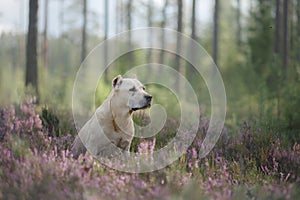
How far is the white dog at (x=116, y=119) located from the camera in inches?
231

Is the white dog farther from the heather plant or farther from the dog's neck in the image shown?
the heather plant

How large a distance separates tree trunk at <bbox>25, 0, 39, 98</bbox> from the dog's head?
8.37m

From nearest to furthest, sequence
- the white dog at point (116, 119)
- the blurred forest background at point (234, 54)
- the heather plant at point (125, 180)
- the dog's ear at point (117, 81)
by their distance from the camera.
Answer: the heather plant at point (125, 180) < the white dog at point (116, 119) < the dog's ear at point (117, 81) < the blurred forest background at point (234, 54)

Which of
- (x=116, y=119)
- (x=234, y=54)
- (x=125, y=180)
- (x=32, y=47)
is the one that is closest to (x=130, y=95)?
(x=116, y=119)

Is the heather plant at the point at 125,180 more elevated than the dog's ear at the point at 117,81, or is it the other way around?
the dog's ear at the point at 117,81

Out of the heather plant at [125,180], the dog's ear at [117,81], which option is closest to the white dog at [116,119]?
the dog's ear at [117,81]

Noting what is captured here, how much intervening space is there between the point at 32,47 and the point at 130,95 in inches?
363

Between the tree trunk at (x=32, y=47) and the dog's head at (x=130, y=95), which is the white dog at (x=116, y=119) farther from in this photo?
the tree trunk at (x=32, y=47)

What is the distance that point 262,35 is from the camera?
24.0m

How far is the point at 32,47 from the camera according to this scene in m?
14.2

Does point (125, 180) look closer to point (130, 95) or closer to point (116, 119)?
point (116, 119)

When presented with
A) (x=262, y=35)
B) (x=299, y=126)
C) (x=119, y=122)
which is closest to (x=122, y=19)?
(x=262, y=35)

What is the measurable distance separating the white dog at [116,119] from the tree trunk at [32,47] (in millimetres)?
8314

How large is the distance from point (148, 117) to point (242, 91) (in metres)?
11.0
